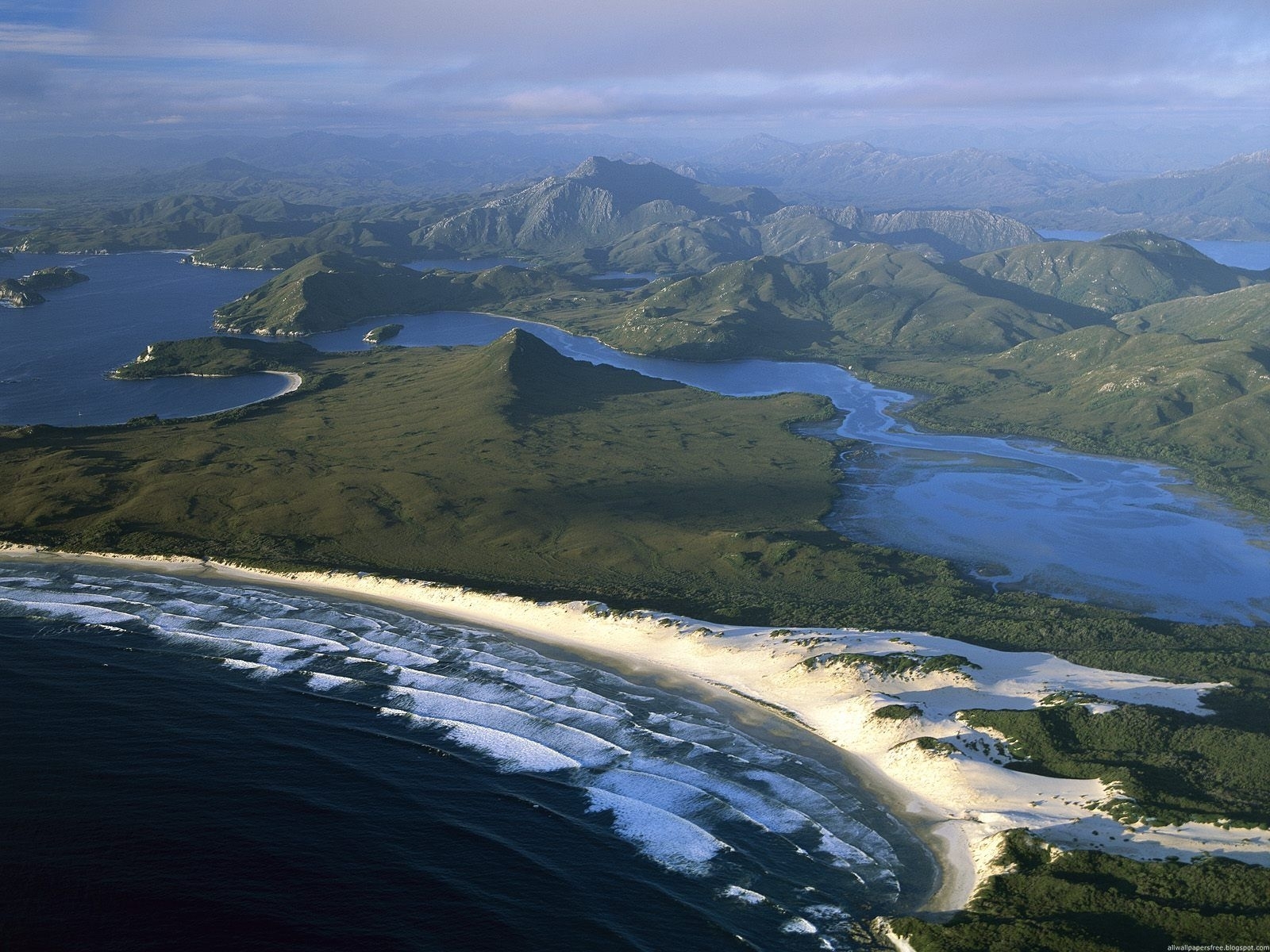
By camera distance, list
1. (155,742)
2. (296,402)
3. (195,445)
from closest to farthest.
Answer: (155,742), (195,445), (296,402)

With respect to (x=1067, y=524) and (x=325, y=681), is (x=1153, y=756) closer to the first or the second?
(x=325, y=681)

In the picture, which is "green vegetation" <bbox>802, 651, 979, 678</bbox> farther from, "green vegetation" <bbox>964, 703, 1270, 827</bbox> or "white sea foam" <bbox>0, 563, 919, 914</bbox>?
"white sea foam" <bbox>0, 563, 919, 914</bbox>

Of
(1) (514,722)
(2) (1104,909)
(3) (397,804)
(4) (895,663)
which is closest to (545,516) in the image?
(1) (514,722)

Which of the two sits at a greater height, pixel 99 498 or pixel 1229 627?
pixel 99 498

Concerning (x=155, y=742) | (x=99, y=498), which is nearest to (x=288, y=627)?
(x=155, y=742)

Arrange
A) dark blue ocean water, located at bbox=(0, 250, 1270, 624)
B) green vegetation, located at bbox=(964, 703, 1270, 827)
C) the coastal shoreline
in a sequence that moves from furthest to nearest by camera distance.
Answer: dark blue ocean water, located at bbox=(0, 250, 1270, 624)
green vegetation, located at bbox=(964, 703, 1270, 827)
the coastal shoreline

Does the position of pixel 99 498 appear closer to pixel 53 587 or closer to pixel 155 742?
pixel 53 587

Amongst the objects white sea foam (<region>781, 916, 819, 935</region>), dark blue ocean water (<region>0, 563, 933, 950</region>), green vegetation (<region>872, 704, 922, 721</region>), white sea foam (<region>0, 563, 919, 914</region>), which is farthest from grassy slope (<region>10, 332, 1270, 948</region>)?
white sea foam (<region>781, 916, 819, 935</region>)
